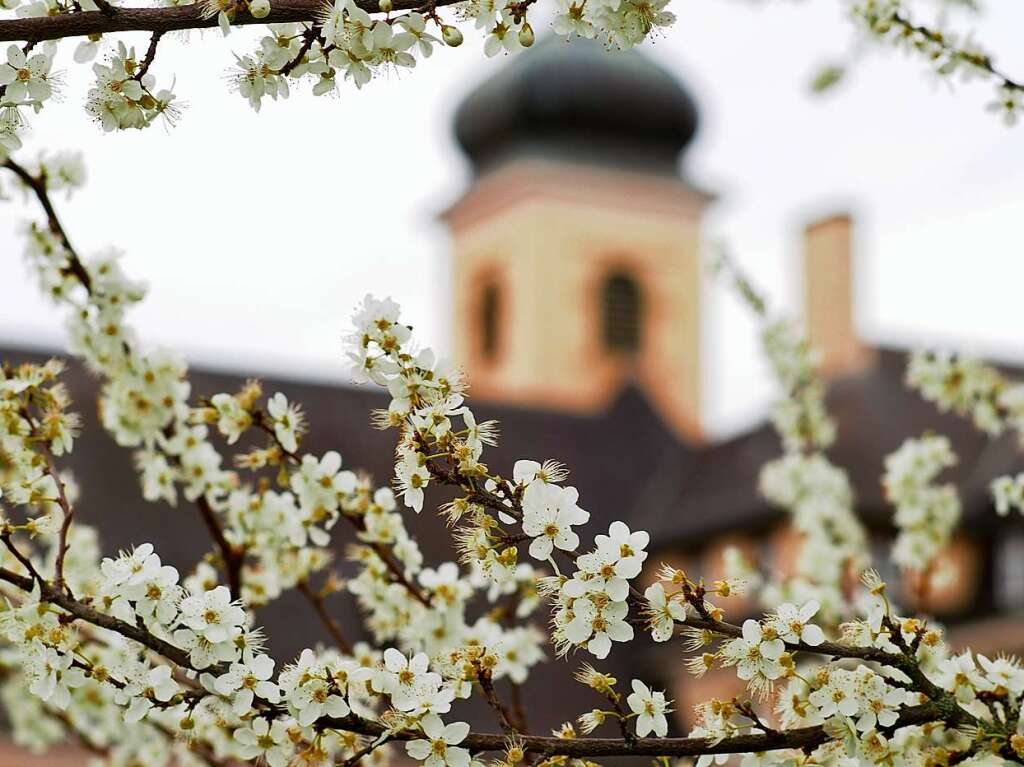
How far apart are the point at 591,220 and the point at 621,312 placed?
175 cm

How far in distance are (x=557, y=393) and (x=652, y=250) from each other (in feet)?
12.0

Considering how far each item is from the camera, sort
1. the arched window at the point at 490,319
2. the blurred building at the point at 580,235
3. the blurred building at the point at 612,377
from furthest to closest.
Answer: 1. the arched window at the point at 490,319
2. the blurred building at the point at 580,235
3. the blurred building at the point at 612,377

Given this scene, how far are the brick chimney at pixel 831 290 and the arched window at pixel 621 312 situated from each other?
7131 mm

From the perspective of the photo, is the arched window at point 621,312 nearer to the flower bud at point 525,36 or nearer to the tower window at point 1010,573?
the tower window at point 1010,573

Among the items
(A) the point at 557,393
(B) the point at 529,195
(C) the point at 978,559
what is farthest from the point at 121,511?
(B) the point at 529,195

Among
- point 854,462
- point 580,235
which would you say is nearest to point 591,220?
point 580,235

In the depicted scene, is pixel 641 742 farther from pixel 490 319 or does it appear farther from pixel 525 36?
pixel 490 319

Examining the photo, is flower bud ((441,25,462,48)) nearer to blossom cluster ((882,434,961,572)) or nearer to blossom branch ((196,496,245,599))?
blossom branch ((196,496,245,599))

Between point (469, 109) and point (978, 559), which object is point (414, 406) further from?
point (469, 109)

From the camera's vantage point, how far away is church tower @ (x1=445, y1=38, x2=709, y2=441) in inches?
1102

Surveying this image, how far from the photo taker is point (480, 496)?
213 centimetres

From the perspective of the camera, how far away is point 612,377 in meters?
27.6

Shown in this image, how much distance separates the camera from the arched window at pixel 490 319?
96.6 feet

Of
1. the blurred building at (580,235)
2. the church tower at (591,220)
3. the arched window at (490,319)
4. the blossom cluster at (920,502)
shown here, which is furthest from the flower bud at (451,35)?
the arched window at (490,319)
